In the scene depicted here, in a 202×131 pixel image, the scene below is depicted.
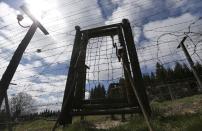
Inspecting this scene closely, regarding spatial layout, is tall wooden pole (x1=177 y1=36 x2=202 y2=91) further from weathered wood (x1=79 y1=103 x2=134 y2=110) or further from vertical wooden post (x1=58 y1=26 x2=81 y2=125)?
vertical wooden post (x1=58 y1=26 x2=81 y2=125)

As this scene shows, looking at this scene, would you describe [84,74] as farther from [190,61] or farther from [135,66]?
[190,61]

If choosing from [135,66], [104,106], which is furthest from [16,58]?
[135,66]

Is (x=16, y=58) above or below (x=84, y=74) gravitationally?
above

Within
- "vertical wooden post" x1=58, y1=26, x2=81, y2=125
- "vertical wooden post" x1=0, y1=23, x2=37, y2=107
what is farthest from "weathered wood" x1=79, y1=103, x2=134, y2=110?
"vertical wooden post" x1=0, y1=23, x2=37, y2=107

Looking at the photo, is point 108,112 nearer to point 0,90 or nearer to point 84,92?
point 84,92

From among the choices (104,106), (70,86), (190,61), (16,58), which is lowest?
(104,106)

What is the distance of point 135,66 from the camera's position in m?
5.90

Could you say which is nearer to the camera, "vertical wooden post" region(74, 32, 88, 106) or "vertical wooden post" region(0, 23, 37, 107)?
"vertical wooden post" region(74, 32, 88, 106)

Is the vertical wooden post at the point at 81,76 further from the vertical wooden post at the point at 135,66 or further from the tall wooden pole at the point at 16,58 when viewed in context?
the tall wooden pole at the point at 16,58

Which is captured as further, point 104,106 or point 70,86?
point 70,86

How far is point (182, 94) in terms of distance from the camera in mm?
27078

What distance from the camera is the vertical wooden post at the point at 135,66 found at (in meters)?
5.58

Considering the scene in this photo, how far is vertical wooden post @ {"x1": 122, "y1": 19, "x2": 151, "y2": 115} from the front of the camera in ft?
18.3

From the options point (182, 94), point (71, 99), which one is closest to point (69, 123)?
point (71, 99)
